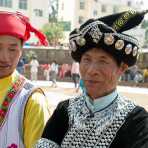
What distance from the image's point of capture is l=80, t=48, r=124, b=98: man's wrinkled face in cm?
254

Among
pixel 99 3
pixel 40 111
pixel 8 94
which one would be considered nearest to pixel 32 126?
pixel 40 111

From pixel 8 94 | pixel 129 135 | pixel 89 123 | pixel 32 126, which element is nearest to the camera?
pixel 129 135

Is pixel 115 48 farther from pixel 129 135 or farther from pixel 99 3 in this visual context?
pixel 99 3

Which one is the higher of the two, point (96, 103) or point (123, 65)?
point (123, 65)

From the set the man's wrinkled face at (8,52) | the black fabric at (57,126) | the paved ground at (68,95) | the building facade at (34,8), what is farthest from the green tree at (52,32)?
the black fabric at (57,126)

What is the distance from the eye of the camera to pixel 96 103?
259 cm

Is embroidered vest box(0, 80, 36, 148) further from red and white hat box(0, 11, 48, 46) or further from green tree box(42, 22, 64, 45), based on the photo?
green tree box(42, 22, 64, 45)

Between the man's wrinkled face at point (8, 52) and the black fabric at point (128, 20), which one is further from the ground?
the black fabric at point (128, 20)

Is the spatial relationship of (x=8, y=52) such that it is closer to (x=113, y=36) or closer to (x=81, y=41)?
(x=81, y=41)

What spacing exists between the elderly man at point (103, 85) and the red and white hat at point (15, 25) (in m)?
0.49

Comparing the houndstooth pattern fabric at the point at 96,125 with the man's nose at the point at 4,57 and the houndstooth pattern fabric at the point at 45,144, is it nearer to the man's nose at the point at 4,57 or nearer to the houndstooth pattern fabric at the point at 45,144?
the houndstooth pattern fabric at the point at 45,144

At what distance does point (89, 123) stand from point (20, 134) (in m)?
0.50

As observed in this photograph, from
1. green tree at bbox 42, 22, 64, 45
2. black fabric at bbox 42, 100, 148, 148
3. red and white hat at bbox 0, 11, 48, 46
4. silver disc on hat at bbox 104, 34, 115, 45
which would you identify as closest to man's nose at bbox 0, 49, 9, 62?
red and white hat at bbox 0, 11, 48, 46

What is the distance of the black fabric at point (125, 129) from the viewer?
240cm
